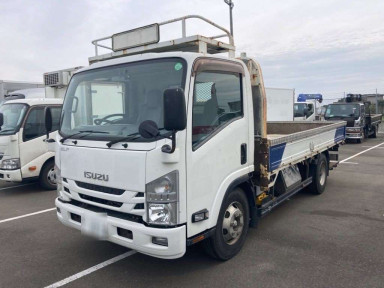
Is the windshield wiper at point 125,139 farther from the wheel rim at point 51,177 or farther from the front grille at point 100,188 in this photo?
the wheel rim at point 51,177

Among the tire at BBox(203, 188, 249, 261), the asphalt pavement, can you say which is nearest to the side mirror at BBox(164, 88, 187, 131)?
the tire at BBox(203, 188, 249, 261)

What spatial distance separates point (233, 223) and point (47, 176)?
5391mm

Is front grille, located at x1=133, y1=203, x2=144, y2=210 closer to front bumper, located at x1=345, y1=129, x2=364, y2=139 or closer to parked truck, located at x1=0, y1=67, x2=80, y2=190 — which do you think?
parked truck, located at x1=0, y1=67, x2=80, y2=190

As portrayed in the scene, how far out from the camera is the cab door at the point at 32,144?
23.7 ft

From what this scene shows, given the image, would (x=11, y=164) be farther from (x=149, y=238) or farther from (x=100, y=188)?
(x=149, y=238)

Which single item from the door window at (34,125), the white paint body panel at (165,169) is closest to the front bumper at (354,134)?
the door window at (34,125)

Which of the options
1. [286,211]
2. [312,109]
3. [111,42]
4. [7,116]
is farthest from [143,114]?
[312,109]

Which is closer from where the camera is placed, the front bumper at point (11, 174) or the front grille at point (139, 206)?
the front grille at point (139, 206)

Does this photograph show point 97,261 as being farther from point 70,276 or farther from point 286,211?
point 286,211

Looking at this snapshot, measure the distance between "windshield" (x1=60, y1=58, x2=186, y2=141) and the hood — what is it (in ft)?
0.63

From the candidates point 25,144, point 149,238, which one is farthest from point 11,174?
point 149,238

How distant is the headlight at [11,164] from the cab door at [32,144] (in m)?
0.10

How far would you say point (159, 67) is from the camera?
331 cm

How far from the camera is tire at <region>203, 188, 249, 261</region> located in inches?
143
